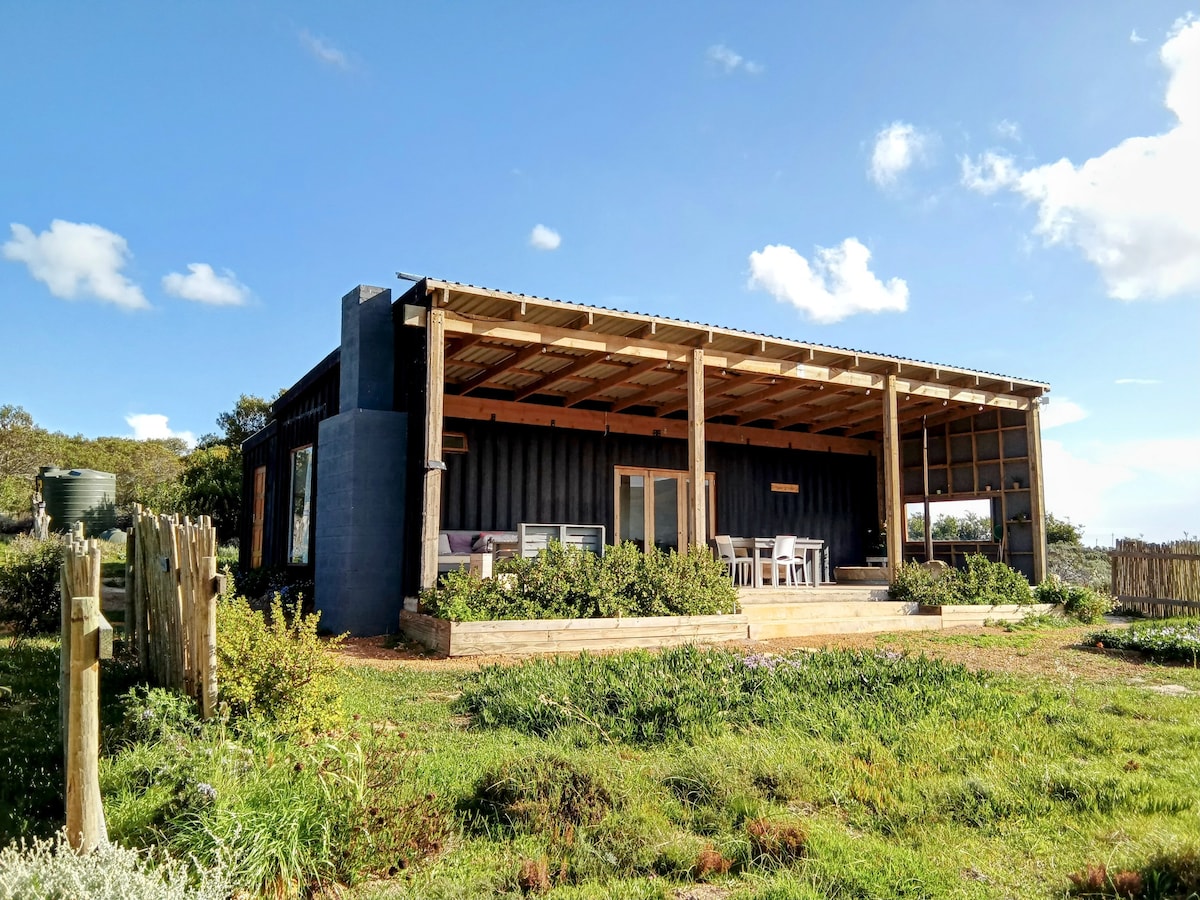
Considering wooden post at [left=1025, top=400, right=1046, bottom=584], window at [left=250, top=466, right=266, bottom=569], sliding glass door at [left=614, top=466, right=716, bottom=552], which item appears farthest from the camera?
window at [left=250, top=466, right=266, bottom=569]

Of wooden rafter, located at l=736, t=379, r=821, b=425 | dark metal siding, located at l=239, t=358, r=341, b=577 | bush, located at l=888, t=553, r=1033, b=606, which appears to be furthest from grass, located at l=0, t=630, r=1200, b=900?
wooden rafter, located at l=736, t=379, r=821, b=425

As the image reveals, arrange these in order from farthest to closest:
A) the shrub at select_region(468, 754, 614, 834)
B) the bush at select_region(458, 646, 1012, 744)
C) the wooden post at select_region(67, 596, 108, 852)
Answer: the bush at select_region(458, 646, 1012, 744) → the shrub at select_region(468, 754, 614, 834) → the wooden post at select_region(67, 596, 108, 852)

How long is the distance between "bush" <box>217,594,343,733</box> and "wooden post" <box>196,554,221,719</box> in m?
0.08

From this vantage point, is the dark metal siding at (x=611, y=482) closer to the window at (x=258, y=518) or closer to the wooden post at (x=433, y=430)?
the wooden post at (x=433, y=430)

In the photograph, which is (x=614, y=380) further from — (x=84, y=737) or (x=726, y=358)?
(x=84, y=737)

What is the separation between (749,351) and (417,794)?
9.20 meters

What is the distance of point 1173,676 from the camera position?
689 cm

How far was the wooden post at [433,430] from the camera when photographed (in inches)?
357

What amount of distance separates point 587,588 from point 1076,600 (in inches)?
343

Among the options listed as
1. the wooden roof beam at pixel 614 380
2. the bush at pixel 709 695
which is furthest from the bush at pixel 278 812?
the wooden roof beam at pixel 614 380

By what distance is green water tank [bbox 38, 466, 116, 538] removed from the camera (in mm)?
21531

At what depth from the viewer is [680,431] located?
15.0 meters

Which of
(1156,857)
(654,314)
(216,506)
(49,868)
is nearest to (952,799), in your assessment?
(1156,857)

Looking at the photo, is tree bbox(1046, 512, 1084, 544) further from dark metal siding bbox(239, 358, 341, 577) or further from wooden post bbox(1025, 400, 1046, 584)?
dark metal siding bbox(239, 358, 341, 577)
